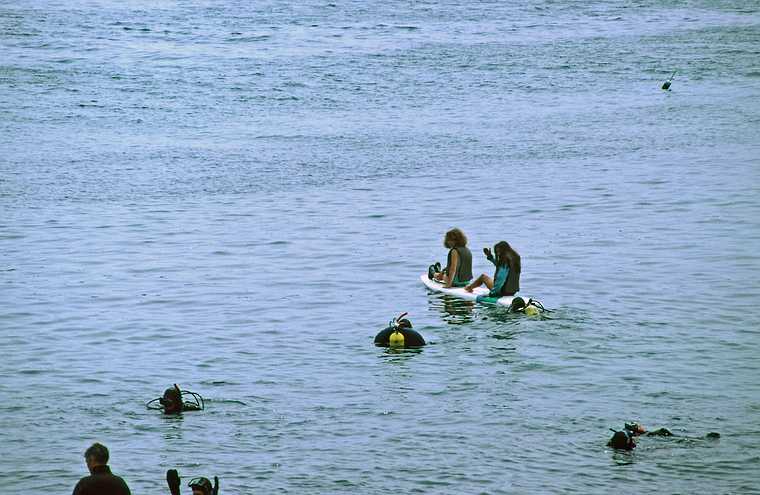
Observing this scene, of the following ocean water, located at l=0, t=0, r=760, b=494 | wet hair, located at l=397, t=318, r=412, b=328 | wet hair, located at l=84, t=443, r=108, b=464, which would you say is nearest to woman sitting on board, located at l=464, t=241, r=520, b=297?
ocean water, located at l=0, t=0, r=760, b=494

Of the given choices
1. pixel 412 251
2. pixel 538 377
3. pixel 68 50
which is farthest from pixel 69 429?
pixel 68 50

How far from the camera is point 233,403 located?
72.2 ft

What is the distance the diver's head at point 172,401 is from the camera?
21.1m

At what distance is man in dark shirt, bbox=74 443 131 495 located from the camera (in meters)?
14.5

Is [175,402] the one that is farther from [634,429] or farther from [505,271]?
[505,271]

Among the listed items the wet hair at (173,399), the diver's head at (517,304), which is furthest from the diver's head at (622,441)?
the diver's head at (517,304)

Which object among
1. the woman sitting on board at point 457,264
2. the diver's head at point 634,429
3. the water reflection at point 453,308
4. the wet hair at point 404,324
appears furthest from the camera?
the woman sitting on board at point 457,264

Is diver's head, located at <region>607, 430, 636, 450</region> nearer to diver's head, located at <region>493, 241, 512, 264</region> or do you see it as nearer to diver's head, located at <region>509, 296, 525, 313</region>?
diver's head, located at <region>509, 296, 525, 313</region>

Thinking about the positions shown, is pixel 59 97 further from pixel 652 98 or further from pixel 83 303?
pixel 83 303

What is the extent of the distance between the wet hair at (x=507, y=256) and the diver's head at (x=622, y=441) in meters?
9.54

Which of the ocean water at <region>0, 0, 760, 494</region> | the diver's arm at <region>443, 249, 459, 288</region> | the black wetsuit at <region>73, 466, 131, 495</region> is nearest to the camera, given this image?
the black wetsuit at <region>73, 466, 131, 495</region>

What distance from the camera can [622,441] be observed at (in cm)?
1891

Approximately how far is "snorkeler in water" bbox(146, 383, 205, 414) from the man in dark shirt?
6.12 m

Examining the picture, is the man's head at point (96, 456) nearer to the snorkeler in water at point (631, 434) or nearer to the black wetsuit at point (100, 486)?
the black wetsuit at point (100, 486)
